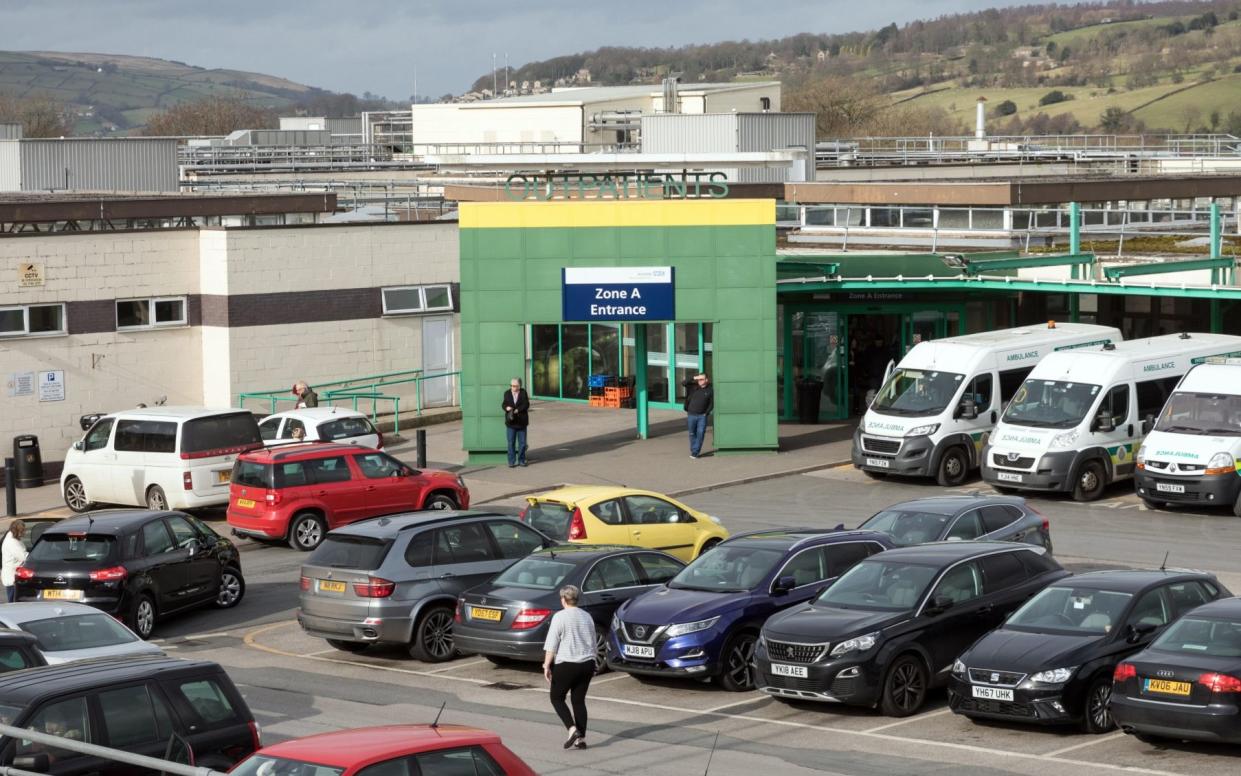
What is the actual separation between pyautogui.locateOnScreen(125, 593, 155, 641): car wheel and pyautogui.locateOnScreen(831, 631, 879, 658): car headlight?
356 inches

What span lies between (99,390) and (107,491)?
5799 millimetres

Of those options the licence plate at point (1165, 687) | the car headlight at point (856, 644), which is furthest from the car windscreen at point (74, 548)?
the licence plate at point (1165, 687)

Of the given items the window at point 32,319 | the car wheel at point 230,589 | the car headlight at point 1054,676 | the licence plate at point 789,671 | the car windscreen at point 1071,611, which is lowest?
the car wheel at point 230,589

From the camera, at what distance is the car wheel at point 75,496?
29.4 m

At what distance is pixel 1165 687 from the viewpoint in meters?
13.7

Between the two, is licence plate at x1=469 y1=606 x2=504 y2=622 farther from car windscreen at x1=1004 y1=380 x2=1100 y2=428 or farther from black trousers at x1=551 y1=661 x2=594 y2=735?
car windscreen at x1=1004 y1=380 x2=1100 y2=428

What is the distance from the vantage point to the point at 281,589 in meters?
23.4

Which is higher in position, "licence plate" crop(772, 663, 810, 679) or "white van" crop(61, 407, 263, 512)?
"white van" crop(61, 407, 263, 512)

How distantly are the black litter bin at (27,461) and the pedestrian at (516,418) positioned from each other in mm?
8957

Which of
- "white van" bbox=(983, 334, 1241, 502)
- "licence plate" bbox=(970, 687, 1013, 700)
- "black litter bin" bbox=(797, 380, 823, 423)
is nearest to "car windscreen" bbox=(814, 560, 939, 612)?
"licence plate" bbox=(970, 687, 1013, 700)

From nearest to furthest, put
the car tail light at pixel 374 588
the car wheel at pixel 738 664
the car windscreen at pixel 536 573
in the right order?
1. the car wheel at pixel 738 664
2. the car windscreen at pixel 536 573
3. the car tail light at pixel 374 588

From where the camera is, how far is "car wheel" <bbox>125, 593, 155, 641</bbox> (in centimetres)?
2025

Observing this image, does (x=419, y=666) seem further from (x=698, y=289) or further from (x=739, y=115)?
(x=739, y=115)

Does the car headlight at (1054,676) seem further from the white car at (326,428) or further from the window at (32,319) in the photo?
the window at (32,319)
